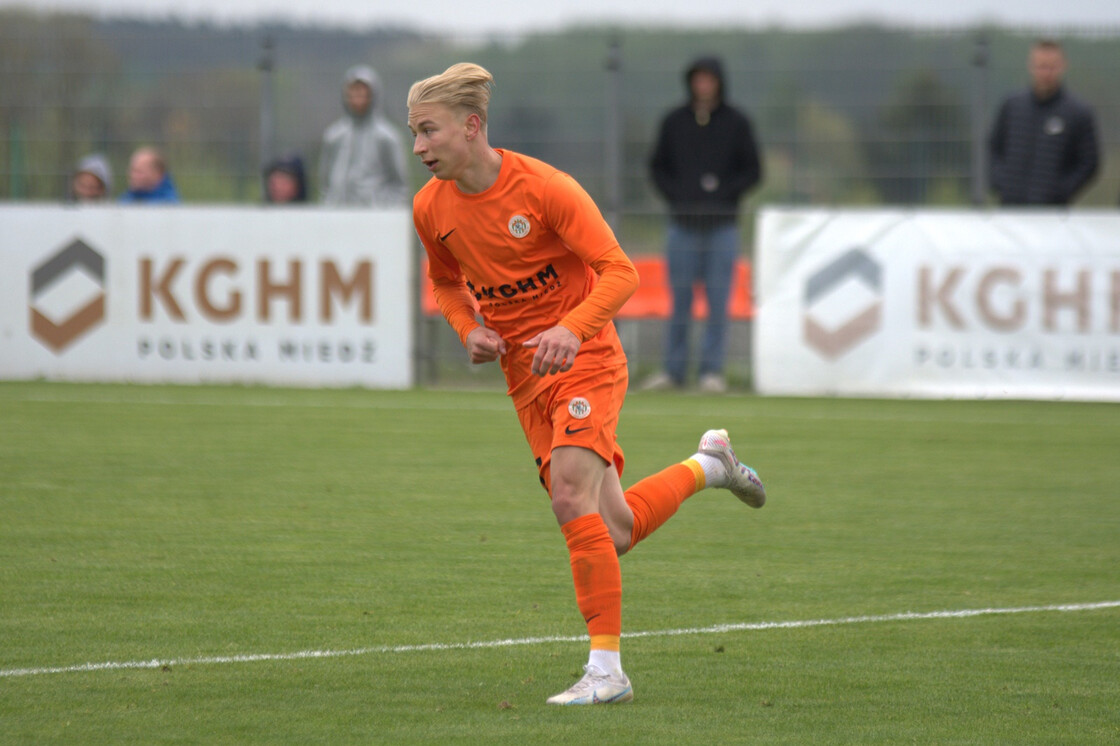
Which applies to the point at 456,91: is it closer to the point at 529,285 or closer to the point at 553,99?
the point at 529,285

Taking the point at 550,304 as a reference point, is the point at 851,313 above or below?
below

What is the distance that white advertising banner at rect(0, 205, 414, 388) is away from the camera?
13875 mm

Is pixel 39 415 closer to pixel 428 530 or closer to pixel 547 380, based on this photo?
pixel 428 530

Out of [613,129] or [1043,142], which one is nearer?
[1043,142]

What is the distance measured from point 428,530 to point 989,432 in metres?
5.30

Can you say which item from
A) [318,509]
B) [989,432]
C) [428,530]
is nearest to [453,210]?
[428,530]

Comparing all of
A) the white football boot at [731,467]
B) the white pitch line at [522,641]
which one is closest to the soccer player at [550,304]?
the white pitch line at [522,641]

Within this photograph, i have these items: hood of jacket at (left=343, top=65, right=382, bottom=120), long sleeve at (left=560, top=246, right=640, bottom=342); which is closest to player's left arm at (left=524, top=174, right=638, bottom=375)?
long sleeve at (left=560, top=246, right=640, bottom=342)

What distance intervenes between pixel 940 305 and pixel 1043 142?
66.4 inches

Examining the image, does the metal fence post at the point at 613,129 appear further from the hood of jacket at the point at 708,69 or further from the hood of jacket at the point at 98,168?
the hood of jacket at the point at 98,168

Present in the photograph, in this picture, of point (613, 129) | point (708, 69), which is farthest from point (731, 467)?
point (613, 129)

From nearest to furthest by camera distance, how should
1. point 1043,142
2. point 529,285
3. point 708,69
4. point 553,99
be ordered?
point 529,285
point 1043,142
point 708,69
point 553,99

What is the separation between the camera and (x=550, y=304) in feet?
16.8

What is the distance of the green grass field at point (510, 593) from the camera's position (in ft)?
14.3
